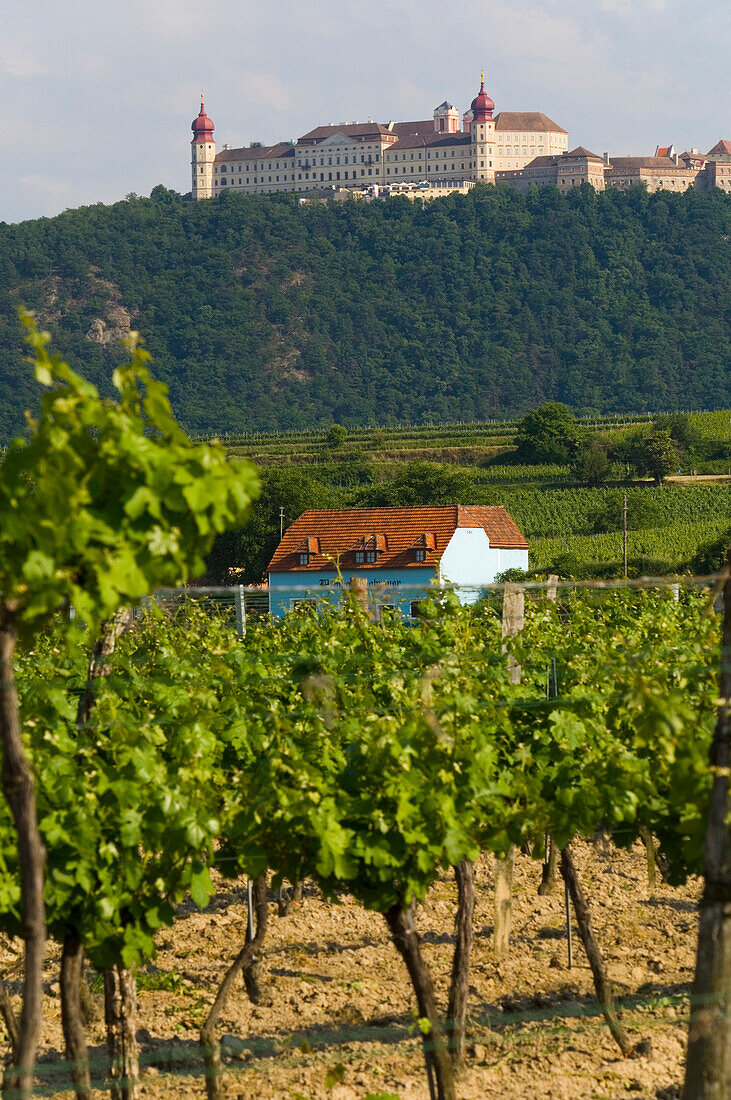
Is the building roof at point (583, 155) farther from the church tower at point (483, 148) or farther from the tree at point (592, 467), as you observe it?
the tree at point (592, 467)

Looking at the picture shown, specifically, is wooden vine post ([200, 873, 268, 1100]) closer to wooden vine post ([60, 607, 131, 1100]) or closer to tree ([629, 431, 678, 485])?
wooden vine post ([60, 607, 131, 1100])

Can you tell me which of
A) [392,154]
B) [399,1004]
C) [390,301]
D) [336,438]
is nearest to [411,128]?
[392,154]

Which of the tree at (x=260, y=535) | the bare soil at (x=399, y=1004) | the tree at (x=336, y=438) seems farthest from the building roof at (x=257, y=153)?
the bare soil at (x=399, y=1004)

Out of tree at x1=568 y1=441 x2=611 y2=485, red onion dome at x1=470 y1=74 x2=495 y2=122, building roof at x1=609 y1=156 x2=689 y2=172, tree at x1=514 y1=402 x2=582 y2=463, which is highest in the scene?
red onion dome at x1=470 y1=74 x2=495 y2=122

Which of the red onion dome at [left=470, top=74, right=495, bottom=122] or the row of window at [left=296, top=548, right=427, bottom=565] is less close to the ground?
the red onion dome at [left=470, top=74, right=495, bottom=122]

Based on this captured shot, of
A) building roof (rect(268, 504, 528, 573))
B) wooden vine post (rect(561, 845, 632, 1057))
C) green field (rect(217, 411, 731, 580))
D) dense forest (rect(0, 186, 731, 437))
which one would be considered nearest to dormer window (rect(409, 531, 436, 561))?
building roof (rect(268, 504, 528, 573))

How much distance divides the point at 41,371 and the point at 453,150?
164m

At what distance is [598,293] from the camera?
14200 centimetres

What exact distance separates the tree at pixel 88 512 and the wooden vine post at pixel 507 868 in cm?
323

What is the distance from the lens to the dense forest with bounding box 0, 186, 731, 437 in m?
131

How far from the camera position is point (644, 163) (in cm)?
15588

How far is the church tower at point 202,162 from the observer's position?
16850 centimetres

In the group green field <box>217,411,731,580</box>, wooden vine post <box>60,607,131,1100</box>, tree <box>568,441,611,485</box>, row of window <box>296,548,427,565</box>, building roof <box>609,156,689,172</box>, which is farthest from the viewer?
building roof <box>609,156,689,172</box>

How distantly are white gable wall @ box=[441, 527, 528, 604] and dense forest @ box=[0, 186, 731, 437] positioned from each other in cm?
7889
